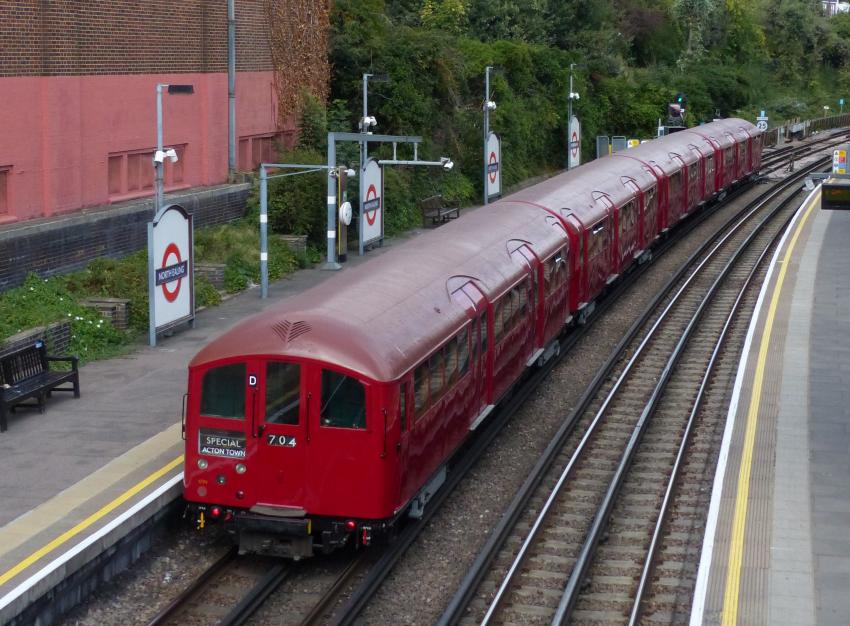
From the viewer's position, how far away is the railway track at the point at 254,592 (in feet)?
35.2

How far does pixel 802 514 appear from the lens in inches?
495

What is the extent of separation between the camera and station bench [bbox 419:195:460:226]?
1337 inches

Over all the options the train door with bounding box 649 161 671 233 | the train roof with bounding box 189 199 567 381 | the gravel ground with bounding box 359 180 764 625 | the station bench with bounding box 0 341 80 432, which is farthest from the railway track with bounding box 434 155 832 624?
the train door with bounding box 649 161 671 233

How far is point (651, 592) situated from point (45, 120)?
14287mm

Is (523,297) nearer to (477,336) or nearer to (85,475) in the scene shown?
(477,336)

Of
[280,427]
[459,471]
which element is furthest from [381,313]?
[459,471]

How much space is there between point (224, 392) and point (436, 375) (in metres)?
2.24

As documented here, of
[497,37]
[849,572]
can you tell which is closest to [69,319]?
[849,572]

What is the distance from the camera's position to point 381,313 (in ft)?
39.6

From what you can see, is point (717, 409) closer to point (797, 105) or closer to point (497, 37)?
point (497, 37)

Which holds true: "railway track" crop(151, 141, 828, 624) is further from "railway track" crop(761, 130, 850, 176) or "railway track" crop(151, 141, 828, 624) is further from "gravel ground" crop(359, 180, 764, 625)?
"railway track" crop(761, 130, 850, 176)

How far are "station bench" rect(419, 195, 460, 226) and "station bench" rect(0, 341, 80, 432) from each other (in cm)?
1846

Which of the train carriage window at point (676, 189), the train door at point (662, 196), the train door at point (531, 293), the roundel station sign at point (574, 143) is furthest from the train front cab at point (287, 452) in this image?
the roundel station sign at point (574, 143)

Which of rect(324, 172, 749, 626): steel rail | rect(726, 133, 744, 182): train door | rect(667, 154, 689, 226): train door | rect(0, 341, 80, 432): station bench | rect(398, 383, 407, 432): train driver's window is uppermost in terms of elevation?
rect(726, 133, 744, 182): train door
